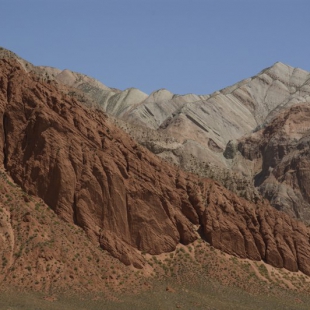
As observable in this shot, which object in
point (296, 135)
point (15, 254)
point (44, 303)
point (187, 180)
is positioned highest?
point (296, 135)

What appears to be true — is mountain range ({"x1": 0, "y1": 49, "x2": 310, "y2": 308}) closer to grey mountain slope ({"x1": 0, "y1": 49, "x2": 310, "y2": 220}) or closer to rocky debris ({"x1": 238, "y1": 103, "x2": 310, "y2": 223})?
grey mountain slope ({"x1": 0, "y1": 49, "x2": 310, "y2": 220})

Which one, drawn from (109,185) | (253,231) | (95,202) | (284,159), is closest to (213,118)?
(284,159)

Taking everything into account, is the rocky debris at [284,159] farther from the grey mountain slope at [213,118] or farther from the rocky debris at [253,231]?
the rocky debris at [253,231]

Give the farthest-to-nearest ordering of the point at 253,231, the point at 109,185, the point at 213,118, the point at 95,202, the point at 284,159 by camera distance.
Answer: the point at 213,118 < the point at 284,159 < the point at 253,231 < the point at 109,185 < the point at 95,202

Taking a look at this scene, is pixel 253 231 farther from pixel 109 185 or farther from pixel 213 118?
pixel 213 118

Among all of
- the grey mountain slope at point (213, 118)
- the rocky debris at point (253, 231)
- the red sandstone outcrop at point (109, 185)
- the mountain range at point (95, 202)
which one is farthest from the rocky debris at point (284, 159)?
the red sandstone outcrop at point (109, 185)

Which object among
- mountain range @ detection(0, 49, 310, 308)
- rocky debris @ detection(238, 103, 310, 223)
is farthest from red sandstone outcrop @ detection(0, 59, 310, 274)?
rocky debris @ detection(238, 103, 310, 223)

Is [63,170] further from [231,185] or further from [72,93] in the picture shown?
[231,185]

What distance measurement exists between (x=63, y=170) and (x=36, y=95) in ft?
29.7

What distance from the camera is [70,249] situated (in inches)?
2616

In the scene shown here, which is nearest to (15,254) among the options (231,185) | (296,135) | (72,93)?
(72,93)

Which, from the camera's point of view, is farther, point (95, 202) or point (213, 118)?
point (213, 118)

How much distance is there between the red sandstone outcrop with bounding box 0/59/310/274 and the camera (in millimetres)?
71375

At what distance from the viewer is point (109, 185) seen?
73562mm
